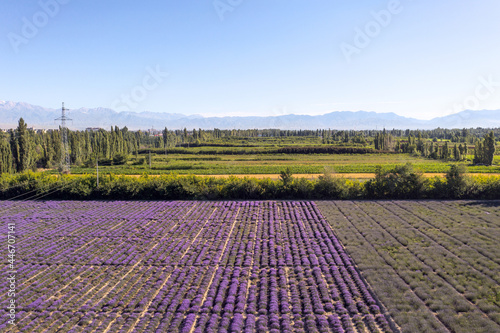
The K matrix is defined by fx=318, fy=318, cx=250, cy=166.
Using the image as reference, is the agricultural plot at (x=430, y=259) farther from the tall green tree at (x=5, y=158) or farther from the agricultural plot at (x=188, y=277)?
the tall green tree at (x=5, y=158)

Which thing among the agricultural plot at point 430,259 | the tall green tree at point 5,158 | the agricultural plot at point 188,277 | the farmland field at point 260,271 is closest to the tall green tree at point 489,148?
the agricultural plot at point 430,259

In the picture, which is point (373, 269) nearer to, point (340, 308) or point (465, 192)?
point (340, 308)

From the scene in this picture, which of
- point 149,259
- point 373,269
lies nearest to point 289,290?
point 373,269

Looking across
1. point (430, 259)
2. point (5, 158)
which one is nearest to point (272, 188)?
point (430, 259)

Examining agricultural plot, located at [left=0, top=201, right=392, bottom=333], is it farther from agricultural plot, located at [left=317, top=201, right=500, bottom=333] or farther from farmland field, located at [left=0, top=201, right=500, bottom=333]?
agricultural plot, located at [left=317, top=201, right=500, bottom=333]

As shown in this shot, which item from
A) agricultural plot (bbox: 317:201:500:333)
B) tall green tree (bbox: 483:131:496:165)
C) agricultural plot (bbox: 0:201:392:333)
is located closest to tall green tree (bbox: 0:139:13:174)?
agricultural plot (bbox: 0:201:392:333)

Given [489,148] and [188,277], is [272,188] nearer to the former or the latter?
[188,277]
